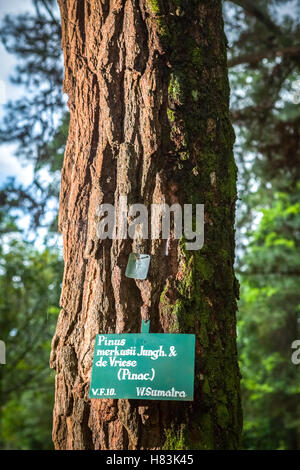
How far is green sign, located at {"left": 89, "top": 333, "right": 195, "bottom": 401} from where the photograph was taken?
1.43m

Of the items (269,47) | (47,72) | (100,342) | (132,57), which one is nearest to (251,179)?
(269,47)

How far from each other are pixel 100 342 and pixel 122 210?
493 mm

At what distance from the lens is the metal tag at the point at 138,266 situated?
1561mm

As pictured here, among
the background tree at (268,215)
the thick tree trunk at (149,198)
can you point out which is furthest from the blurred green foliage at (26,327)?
the thick tree trunk at (149,198)

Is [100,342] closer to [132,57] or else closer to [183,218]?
[183,218]

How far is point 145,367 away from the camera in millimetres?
1454

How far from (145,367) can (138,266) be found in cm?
36

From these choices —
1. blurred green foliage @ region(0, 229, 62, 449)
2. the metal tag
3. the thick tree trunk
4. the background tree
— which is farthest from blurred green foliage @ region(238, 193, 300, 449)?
the metal tag

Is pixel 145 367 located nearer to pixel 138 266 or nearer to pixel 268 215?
pixel 138 266

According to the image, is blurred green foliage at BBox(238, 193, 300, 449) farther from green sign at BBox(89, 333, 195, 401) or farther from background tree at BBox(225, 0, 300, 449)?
green sign at BBox(89, 333, 195, 401)

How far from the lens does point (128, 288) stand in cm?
157

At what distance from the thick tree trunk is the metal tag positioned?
0.03 metres

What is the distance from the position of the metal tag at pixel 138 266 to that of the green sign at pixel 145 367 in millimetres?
214
